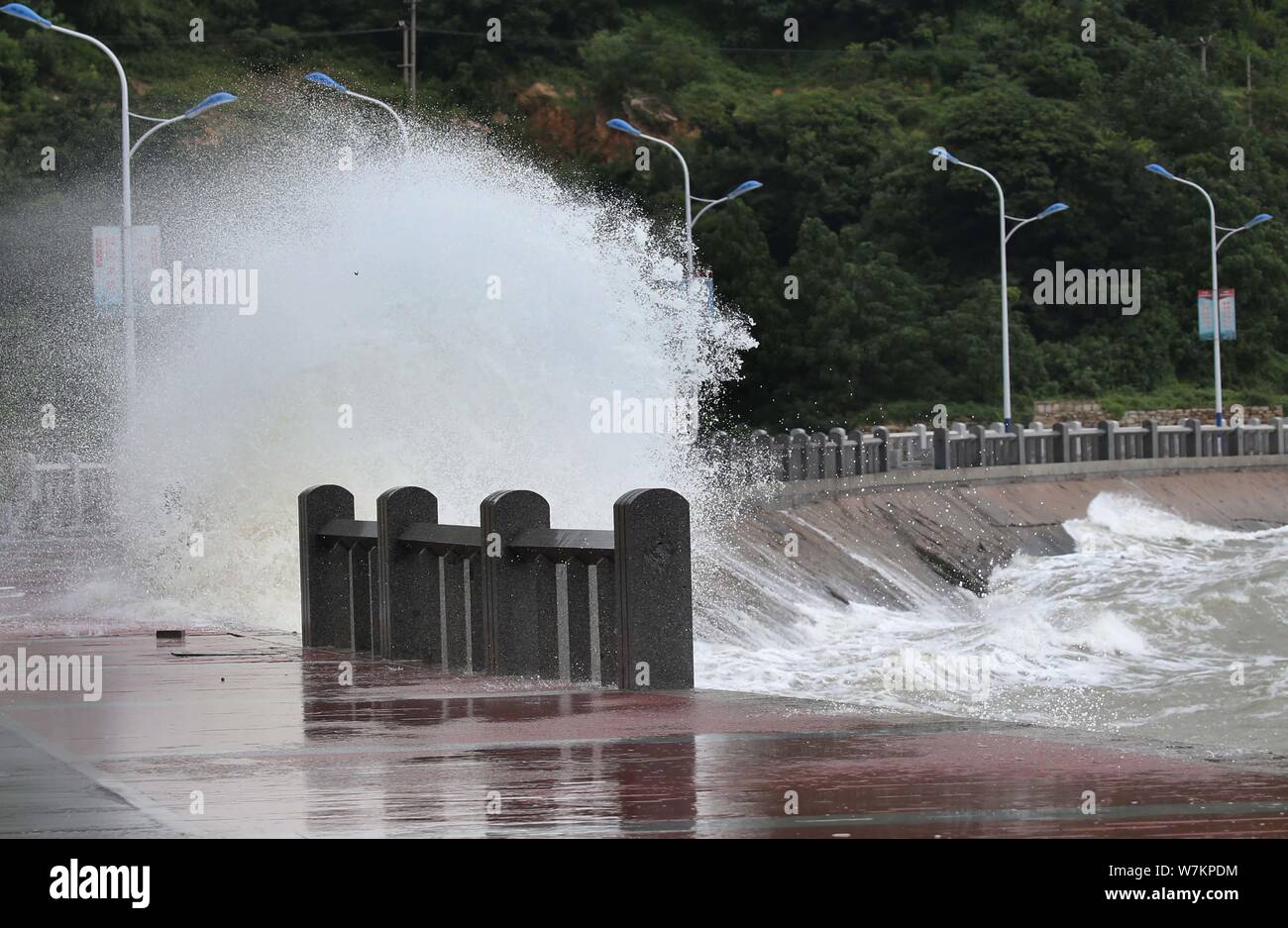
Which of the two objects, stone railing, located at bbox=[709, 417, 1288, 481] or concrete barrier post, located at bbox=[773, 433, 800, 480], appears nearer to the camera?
concrete barrier post, located at bbox=[773, 433, 800, 480]

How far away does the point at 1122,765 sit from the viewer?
24.9 ft

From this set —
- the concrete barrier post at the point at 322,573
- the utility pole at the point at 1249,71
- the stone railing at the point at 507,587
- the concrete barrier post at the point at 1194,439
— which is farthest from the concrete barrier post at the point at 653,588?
the utility pole at the point at 1249,71

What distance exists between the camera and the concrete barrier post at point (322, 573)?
44.6ft

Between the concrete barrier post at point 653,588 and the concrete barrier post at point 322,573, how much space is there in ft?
12.1

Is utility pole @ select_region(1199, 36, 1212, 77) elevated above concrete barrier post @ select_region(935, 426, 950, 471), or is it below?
above

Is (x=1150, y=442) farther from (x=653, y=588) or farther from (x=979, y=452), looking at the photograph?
(x=653, y=588)

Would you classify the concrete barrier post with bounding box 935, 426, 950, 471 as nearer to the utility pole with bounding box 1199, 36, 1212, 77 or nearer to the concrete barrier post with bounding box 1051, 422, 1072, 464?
the concrete barrier post with bounding box 1051, 422, 1072, 464

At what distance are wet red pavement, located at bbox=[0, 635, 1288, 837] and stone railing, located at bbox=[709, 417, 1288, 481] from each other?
976 inches

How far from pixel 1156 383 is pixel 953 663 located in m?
48.2

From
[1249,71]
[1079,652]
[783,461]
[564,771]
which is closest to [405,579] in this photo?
[564,771]

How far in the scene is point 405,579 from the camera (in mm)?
12609

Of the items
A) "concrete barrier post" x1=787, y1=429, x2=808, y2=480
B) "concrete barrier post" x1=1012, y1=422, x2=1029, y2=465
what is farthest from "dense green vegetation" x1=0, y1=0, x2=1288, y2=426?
"concrete barrier post" x1=787, y1=429, x2=808, y2=480

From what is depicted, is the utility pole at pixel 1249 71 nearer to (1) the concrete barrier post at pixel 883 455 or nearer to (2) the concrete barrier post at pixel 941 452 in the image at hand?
(2) the concrete barrier post at pixel 941 452

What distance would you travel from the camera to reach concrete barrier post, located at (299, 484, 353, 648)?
535 inches
